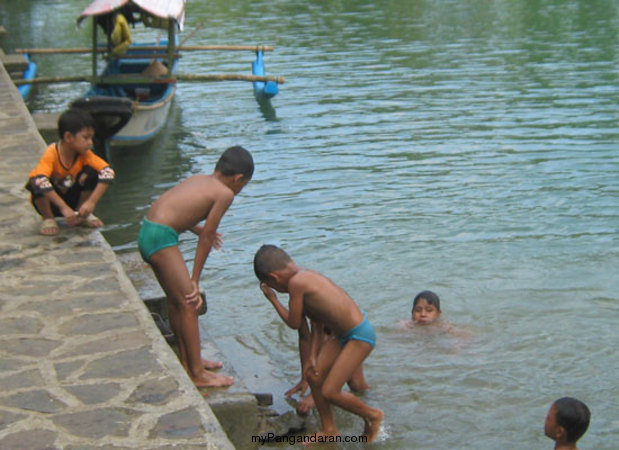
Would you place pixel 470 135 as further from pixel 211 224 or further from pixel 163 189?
pixel 211 224

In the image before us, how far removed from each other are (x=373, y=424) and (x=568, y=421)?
4.58ft

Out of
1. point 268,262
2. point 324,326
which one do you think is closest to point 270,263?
point 268,262

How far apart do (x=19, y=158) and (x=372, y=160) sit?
5.52 meters

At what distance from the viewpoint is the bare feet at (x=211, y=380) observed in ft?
20.1

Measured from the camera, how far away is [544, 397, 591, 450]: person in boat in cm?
542

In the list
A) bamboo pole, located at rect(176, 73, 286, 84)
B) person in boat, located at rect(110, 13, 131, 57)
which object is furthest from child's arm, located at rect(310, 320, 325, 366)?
person in boat, located at rect(110, 13, 131, 57)

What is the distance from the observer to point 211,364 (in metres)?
6.52

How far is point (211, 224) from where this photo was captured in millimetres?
6059

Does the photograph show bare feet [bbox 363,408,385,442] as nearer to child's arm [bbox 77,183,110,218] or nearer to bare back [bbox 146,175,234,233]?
bare back [bbox 146,175,234,233]

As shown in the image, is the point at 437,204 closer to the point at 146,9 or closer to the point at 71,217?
the point at 71,217

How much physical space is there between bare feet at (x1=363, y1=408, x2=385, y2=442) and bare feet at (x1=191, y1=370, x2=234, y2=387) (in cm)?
99

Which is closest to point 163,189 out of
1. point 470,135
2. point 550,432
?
point 470,135

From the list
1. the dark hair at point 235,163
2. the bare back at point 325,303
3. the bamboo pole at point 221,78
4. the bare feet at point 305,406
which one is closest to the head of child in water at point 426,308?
the bare feet at point 305,406

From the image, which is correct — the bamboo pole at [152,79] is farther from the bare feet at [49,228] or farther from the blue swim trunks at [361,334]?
the blue swim trunks at [361,334]
